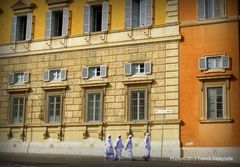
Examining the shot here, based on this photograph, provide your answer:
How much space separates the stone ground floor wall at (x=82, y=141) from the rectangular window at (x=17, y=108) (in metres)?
0.68

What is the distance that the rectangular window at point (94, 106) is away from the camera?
28.4m

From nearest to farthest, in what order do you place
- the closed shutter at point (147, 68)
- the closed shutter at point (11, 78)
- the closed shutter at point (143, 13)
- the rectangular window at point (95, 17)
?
1. the closed shutter at point (147, 68)
2. the closed shutter at point (143, 13)
3. the rectangular window at point (95, 17)
4. the closed shutter at point (11, 78)

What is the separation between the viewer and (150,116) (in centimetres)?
2683

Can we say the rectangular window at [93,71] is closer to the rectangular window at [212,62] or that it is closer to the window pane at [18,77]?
the window pane at [18,77]

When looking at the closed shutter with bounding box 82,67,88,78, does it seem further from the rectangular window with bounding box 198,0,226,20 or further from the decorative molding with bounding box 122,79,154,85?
the rectangular window with bounding box 198,0,226,20

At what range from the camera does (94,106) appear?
28609 mm

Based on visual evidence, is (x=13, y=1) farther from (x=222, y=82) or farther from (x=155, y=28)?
(x=222, y=82)

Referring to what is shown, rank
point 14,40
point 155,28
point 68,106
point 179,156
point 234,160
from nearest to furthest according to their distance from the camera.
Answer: point 234,160
point 179,156
point 155,28
point 68,106
point 14,40

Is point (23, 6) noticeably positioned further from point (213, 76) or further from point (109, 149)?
point (213, 76)

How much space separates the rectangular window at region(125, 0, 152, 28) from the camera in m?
27.9

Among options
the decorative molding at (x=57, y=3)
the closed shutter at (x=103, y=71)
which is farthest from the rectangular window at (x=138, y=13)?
the decorative molding at (x=57, y=3)

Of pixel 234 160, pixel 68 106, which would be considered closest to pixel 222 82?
pixel 234 160

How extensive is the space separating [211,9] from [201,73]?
11.1ft

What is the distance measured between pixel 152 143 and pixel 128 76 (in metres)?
3.90
